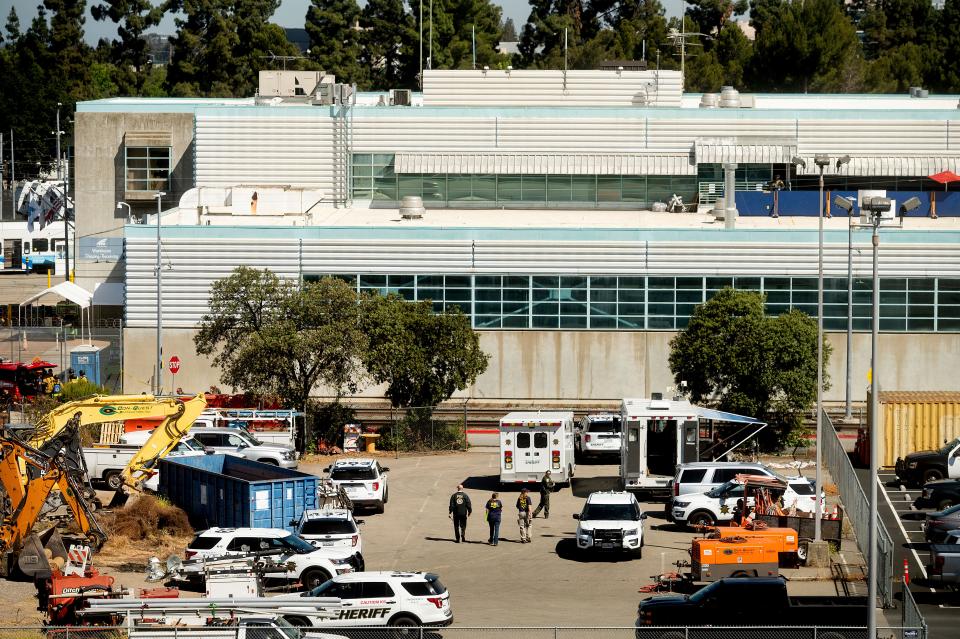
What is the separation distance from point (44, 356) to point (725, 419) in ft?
124

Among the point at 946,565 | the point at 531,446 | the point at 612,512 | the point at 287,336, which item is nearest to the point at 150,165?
the point at 287,336

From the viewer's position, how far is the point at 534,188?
75.4 m

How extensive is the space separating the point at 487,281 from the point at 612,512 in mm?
26209

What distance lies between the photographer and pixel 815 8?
12888 centimetres

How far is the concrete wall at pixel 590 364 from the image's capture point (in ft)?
208

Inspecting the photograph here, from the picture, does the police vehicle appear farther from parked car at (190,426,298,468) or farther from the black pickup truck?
parked car at (190,426,298,468)

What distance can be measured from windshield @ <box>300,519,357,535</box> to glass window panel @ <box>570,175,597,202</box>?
1585 inches

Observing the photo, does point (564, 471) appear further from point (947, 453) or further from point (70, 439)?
point (70, 439)

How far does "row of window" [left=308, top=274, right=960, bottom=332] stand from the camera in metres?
63.1

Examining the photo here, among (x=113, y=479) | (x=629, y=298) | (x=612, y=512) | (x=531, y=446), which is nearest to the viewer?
(x=612, y=512)

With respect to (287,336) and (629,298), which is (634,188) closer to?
(629,298)

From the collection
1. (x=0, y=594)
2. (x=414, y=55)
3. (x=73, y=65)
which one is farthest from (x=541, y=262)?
(x=73, y=65)

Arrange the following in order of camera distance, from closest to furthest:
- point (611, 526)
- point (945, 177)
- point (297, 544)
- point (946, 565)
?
1. point (946, 565)
2. point (297, 544)
3. point (611, 526)
4. point (945, 177)

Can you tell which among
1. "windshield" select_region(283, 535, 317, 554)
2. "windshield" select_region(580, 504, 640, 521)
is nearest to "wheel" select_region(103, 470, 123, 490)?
"windshield" select_region(283, 535, 317, 554)
